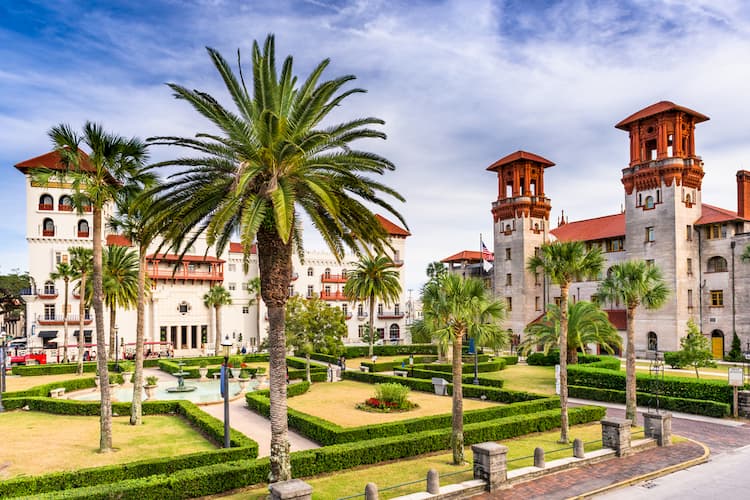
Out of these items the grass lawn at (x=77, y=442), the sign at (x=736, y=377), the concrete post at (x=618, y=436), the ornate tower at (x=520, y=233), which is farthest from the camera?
the ornate tower at (x=520, y=233)

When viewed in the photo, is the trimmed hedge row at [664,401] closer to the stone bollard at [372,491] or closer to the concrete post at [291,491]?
the stone bollard at [372,491]

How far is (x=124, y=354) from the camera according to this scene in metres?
58.5

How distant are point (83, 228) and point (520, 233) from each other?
54.4 meters

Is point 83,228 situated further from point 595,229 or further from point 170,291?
point 595,229

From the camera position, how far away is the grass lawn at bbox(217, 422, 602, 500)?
15805mm

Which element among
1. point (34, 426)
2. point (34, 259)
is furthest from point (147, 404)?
point (34, 259)

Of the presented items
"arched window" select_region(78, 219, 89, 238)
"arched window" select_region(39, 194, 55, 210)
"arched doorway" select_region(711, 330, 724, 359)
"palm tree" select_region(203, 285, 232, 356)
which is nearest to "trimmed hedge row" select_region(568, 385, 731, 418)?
"arched doorway" select_region(711, 330, 724, 359)

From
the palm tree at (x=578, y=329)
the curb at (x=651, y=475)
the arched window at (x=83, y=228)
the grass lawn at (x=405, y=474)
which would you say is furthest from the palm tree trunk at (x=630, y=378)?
the arched window at (x=83, y=228)

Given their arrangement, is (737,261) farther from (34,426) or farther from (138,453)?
(34,426)

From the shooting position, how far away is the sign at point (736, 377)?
25.9 meters

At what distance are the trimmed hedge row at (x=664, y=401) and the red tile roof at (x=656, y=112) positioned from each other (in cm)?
3424

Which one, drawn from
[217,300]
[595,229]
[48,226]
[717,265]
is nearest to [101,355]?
[217,300]

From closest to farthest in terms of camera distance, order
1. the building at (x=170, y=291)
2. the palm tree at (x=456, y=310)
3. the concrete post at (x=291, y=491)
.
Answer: the concrete post at (x=291, y=491), the palm tree at (x=456, y=310), the building at (x=170, y=291)

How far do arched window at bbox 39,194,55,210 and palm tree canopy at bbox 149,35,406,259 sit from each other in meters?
54.5
